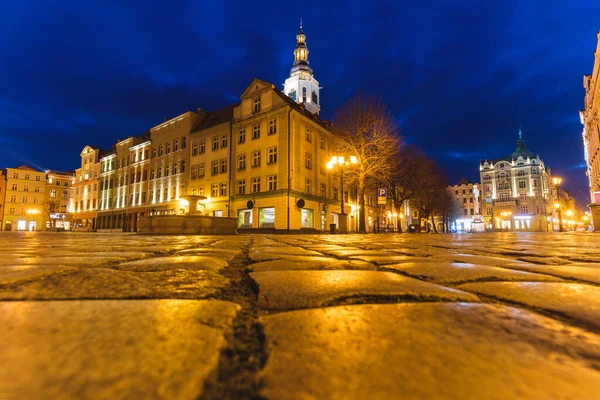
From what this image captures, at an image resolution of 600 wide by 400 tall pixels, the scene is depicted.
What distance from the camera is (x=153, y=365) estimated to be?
21.9 inches

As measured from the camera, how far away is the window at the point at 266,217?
82.5 ft

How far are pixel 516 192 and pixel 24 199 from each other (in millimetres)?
103738

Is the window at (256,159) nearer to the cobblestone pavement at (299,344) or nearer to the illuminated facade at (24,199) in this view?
the cobblestone pavement at (299,344)

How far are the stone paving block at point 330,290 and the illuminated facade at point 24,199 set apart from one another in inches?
3190

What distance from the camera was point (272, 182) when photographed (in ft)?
84.2

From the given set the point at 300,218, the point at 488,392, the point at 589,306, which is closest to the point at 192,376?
the point at 488,392

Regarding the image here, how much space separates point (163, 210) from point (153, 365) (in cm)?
3623

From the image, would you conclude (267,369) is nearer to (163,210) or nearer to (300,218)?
(300,218)

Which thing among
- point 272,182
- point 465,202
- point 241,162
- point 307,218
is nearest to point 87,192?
point 241,162

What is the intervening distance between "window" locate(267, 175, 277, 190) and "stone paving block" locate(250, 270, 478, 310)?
2402 centimetres

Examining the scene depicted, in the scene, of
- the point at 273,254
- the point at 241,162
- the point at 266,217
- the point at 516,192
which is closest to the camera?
the point at 273,254

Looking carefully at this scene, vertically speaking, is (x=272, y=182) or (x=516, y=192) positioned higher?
(x=516, y=192)

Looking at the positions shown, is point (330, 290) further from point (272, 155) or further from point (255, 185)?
point (255, 185)

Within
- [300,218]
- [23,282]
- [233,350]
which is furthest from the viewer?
[300,218]
